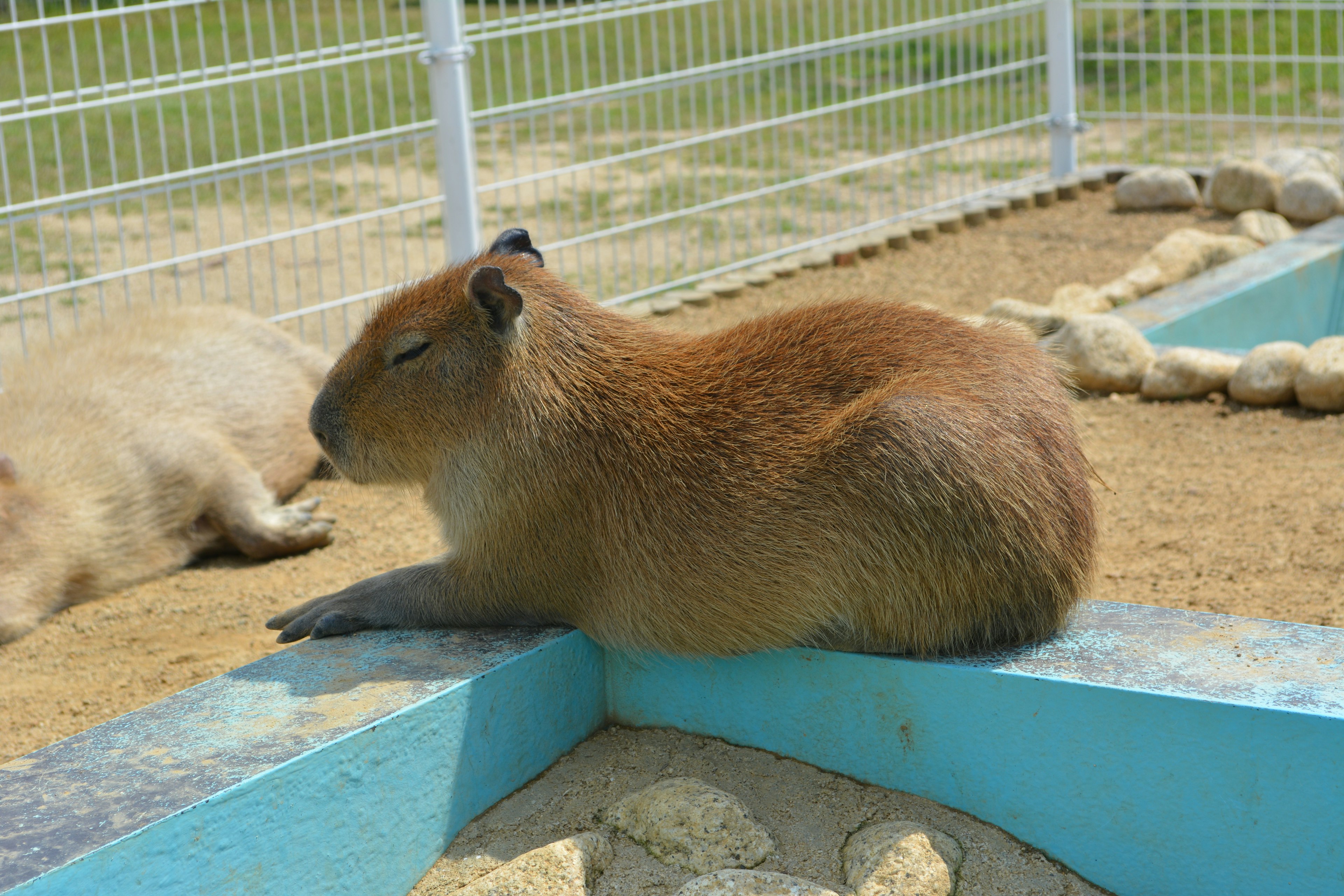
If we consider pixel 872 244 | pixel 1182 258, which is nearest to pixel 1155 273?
pixel 1182 258

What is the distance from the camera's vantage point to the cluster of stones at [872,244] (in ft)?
22.1

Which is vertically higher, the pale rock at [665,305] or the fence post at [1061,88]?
the fence post at [1061,88]

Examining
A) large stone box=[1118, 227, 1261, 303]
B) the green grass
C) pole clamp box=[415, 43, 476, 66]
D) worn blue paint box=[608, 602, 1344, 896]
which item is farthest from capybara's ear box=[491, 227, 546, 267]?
large stone box=[1118, 227, 1261, 303]

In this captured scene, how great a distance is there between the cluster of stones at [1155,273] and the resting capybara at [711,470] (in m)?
2.99

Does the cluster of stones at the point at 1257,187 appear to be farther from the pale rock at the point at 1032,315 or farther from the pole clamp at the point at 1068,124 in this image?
the pale rock at the point at 1032,315

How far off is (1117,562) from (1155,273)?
121 inches

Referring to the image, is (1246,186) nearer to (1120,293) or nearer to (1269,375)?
(1120,293)

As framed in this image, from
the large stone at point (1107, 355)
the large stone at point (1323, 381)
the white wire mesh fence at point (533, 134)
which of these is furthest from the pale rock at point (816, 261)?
the large stone at point (1323, 381)

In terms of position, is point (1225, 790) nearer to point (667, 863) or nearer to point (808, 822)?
point (808, 822)

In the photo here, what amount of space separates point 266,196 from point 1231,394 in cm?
379

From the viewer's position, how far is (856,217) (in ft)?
27.1

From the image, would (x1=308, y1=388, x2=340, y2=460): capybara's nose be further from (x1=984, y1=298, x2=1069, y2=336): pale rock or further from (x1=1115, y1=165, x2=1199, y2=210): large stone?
(x1=1115, y1=165, x2=1199, y2=210): large stone

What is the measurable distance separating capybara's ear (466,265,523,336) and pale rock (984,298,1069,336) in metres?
3.32

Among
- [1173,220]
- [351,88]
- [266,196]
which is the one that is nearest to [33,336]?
[266,196]
